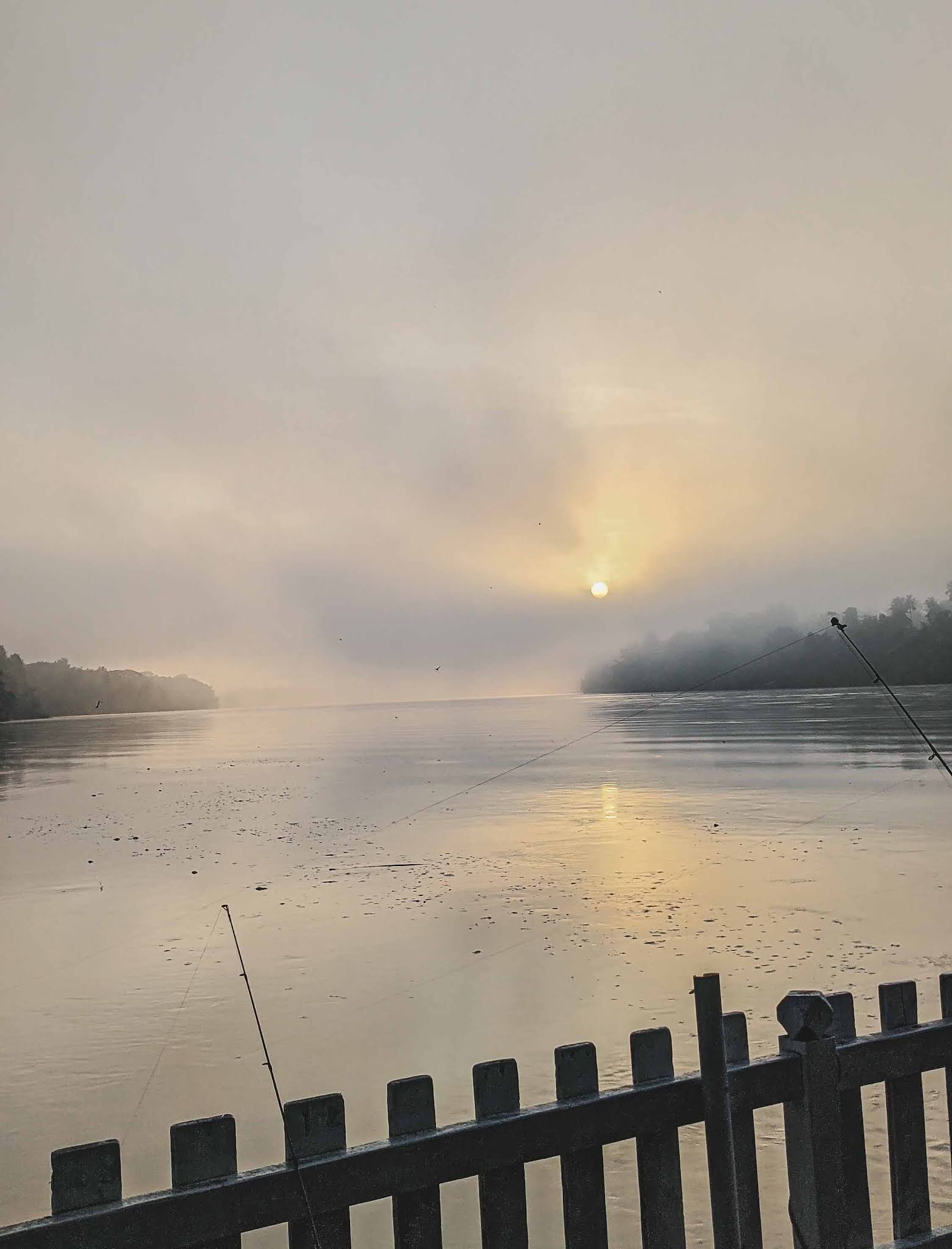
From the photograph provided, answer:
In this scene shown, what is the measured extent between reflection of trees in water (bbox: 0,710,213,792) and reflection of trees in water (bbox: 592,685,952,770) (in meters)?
27.0

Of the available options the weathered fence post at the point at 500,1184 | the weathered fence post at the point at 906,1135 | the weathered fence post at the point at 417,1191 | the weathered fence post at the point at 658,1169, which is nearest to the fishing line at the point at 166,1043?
the weathered fence post at the point at 417,1191

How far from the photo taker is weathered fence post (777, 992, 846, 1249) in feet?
10.2

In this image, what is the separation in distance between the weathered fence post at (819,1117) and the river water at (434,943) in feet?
6.39

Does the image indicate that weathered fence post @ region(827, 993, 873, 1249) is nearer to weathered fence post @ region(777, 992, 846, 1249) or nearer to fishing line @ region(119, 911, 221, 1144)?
weathered fence post @ region(777, 992, 846, 1249)

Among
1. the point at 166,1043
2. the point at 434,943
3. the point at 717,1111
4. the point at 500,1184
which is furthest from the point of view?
the point at 434,943

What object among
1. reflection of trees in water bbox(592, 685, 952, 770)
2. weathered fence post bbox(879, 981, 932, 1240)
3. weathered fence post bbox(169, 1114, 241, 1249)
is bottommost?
reflection of trees in water bbox(592, 685, 952, 770)

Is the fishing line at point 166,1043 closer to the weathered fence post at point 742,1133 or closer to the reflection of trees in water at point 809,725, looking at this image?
the weathered fence post at point 742,1133

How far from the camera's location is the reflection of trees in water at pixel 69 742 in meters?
45.4

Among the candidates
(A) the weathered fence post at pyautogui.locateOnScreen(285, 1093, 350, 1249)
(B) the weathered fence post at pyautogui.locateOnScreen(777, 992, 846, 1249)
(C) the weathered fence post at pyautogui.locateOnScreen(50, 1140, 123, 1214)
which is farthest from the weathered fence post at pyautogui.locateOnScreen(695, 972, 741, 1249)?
(C) the weathered fence post at pyautogui.locateOnScreen(50, 1140, 123, 1214)

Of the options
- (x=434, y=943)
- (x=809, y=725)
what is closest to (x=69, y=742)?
(x=809, y=725)

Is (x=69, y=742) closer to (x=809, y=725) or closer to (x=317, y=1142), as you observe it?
(x=809, y=725)

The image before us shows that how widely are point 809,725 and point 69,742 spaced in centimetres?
5070

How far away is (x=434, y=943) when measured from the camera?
10.9 meters

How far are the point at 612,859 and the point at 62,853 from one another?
34.2 feet
